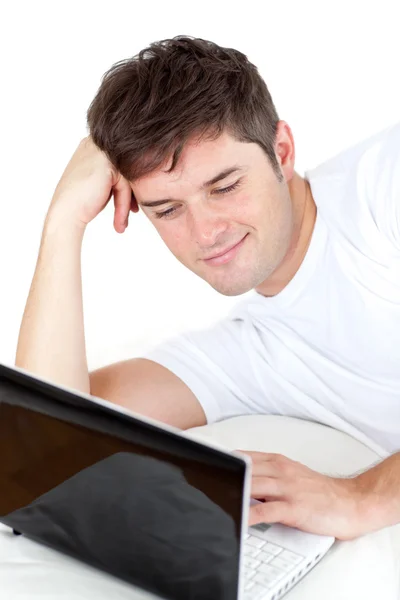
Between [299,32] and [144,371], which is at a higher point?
[299,32]

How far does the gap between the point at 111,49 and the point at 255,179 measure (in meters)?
1.36

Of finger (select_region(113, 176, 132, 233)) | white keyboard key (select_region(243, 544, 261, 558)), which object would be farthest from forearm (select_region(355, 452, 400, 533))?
finger (select_region(113, 176, 132, 233))

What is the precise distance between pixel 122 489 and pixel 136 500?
0.07 feet

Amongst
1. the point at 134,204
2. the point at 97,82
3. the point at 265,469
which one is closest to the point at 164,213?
the point at 134,204

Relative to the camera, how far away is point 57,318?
6.04 ft

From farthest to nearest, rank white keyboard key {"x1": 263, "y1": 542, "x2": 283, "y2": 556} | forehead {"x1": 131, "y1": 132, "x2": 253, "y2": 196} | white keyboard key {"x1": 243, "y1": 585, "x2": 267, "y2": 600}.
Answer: forehead {"x1": 131, "y1": 132, "x2": 253, "y2": 196} → white keyboard key {"x1": 263, "y1": 542, "x2": 283, "y2": 556} → white keyboard key {"x1": 243, "y1": 585, "x2": 267, "y2": 600}

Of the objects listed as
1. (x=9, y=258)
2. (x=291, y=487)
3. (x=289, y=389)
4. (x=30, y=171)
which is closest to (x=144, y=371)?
(x=289, y=389)

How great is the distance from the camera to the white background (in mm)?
2686

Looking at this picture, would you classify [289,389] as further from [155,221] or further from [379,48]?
[379,48]

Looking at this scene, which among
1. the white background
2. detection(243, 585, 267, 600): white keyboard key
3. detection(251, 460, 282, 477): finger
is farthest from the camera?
the white background

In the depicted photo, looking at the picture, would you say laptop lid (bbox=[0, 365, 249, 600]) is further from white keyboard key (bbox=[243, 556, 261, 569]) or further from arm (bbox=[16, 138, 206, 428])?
arm (bbox=[16, 138, 206, 428])

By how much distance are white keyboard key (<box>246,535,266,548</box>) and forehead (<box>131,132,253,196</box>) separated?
0.67 m

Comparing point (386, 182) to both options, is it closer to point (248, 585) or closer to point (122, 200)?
point (122, 200)

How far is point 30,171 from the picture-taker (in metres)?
2.92
